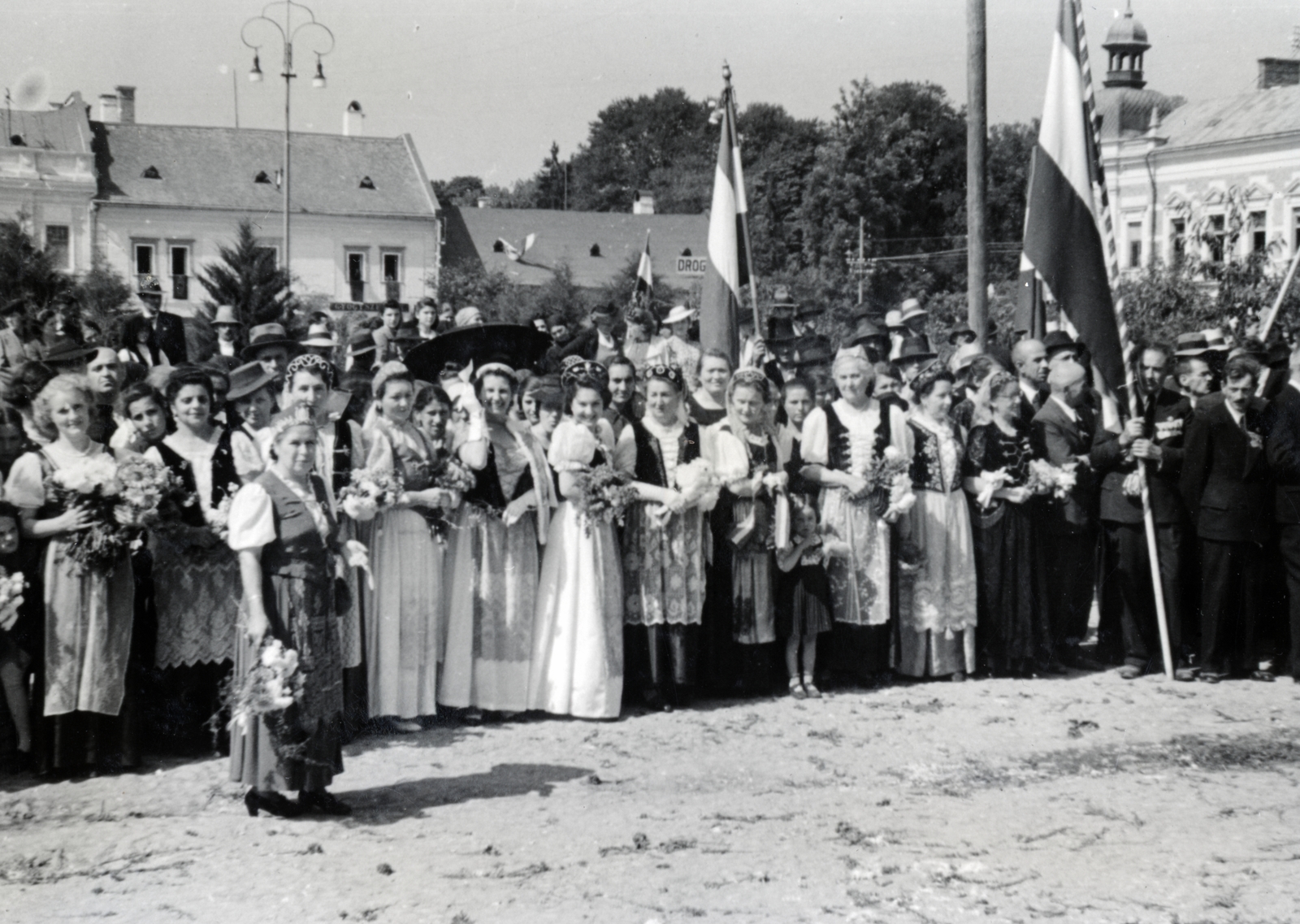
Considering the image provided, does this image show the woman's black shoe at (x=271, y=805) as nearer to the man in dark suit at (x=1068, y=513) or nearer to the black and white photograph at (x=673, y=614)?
the black and white photograph at (x=673, y=614)

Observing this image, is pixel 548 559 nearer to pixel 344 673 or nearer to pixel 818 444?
pixel 344 673

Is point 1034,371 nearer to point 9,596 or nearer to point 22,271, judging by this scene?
point 9,596

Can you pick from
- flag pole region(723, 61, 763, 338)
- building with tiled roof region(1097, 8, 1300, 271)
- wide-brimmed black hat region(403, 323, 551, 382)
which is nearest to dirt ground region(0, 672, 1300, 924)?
wide-brimmed black hat region(403, 323, 551, 382)

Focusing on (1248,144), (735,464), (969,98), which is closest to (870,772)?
(735,464)

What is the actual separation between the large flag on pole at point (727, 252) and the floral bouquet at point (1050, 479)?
8.40 feet

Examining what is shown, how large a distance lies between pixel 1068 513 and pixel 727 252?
3.18 metres

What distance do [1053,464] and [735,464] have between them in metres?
2.38

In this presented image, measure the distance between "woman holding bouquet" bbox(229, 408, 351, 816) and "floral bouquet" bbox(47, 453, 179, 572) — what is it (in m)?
0.79

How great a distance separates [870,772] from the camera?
6934mm

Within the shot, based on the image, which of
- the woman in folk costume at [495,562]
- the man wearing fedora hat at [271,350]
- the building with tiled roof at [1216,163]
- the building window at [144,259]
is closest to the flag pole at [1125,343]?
the woman in folk costume at [495,562]

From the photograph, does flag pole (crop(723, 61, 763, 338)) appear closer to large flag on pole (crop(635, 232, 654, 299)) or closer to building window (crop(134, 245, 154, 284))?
large flag on pole (crop(635, 232, 654, 299))

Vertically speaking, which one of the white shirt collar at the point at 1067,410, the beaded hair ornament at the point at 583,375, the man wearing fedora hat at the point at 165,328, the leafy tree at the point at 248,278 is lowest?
the white shirt collar at the point at 1067,410

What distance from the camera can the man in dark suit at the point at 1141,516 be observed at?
9.16 meters

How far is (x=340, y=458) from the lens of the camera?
7691 millimetres
